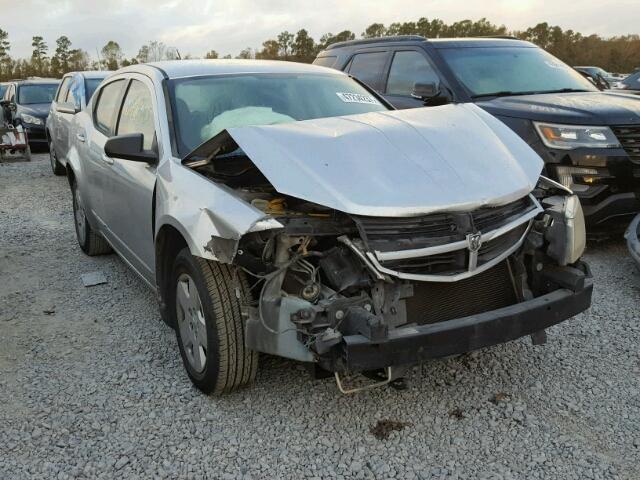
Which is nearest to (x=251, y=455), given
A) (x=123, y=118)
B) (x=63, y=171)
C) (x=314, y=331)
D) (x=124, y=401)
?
(x=314, y=331)

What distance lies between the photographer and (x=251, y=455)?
107 inches

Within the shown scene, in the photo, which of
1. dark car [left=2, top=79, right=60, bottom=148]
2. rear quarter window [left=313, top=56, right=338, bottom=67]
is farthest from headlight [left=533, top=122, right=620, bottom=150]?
dark car [left=2, top=79, right=60, bottom=148]

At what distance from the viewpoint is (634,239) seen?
4629 millimetres

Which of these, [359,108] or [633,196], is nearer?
[359,108]

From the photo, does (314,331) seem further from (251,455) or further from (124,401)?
(124,401)

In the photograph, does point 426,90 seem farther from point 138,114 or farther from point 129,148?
point 129,148

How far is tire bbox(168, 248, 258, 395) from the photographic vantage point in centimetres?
283

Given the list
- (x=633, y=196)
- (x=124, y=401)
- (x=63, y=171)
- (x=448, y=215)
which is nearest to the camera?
(x=448, y=215)

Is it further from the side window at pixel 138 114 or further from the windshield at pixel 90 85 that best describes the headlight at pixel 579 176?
the windshield at pixel 90 85

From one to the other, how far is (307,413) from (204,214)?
1.11 metres

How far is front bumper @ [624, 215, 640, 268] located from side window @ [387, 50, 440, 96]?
2449mm

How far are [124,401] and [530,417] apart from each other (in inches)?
81.1

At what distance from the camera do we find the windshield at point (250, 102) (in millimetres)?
3660

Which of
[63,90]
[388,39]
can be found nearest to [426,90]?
[388,39]
